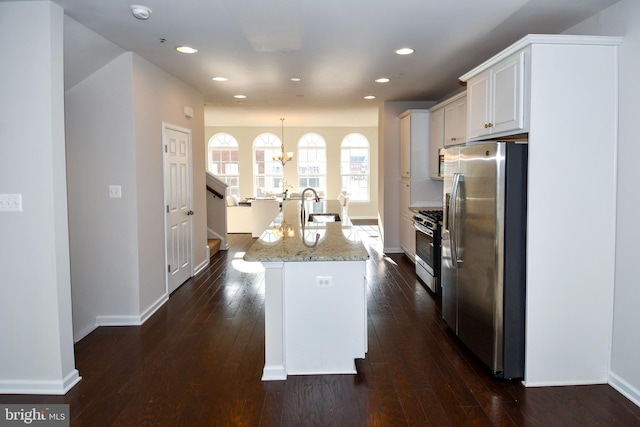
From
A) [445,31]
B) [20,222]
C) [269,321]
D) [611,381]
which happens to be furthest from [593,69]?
[20,222]

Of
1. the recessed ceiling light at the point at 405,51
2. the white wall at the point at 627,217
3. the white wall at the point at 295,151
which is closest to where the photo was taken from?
the white wall at the point at 627,217

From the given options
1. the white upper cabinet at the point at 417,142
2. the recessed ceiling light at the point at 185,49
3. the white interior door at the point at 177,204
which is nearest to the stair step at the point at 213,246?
the white interior door at the point at 177,204

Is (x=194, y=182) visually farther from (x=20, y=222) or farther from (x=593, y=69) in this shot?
(x=593, y=69)

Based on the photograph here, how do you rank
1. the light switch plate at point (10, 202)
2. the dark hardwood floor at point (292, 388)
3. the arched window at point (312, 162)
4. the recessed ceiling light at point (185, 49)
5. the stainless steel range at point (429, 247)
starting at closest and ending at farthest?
the dark hardwood floor at point (292, 388) → the light switch plate at point (10, 202) → the recessed ceiling light at point (185, 49) → the stainless steel range at point (429, 247) → the arched window at point (312, 162)

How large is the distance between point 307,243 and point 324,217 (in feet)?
7.23

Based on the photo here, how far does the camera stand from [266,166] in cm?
1259

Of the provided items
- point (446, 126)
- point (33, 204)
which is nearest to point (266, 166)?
point (446, 126)

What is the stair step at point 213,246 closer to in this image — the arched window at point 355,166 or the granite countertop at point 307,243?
the granite countertop at point 307,243

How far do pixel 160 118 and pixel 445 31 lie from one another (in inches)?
120

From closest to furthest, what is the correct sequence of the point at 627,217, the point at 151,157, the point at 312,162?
1. the point at 627,217
2. the point at 151,157
3. the point at 312,162

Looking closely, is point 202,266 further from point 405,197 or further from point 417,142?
point 417,142

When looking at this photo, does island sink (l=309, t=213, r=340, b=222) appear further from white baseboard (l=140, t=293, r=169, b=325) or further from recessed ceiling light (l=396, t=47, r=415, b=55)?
recessed ceiling light (l=396, t=47, r=415, b=55)

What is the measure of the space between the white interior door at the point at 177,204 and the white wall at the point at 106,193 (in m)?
0.64

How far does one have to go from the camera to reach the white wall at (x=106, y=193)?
13.4 ft
